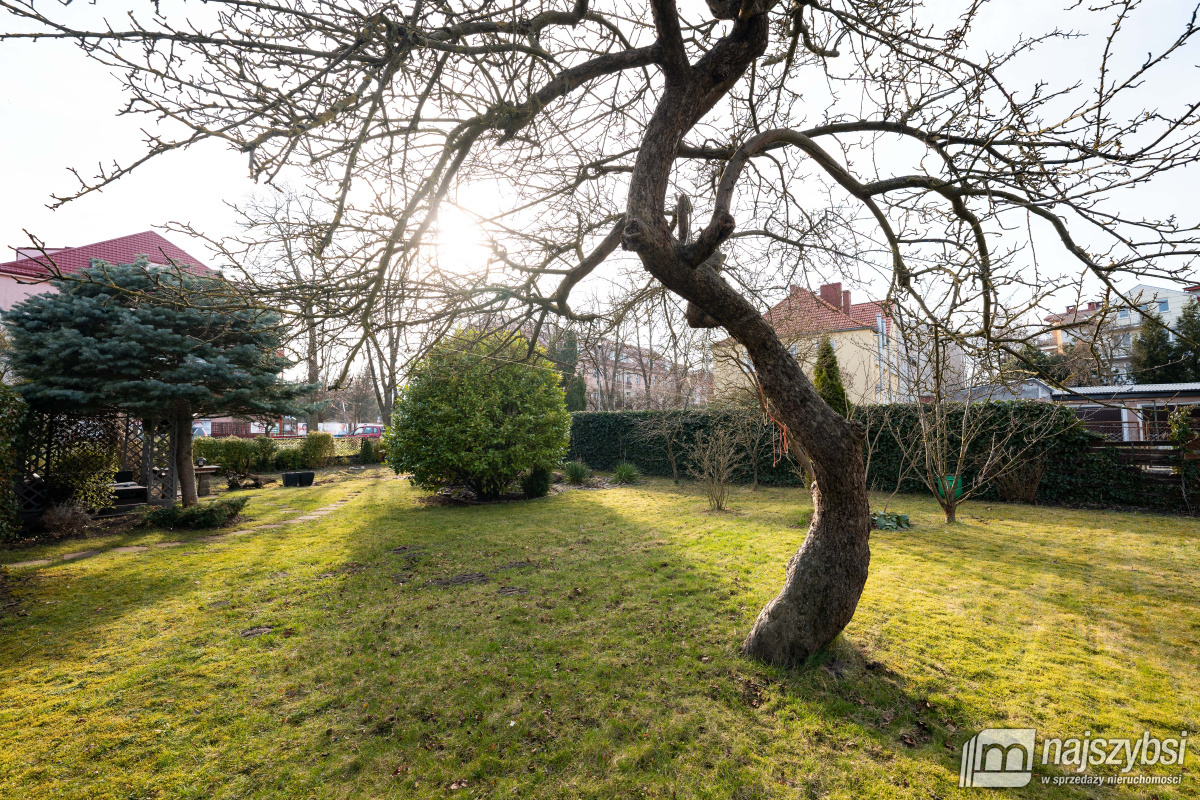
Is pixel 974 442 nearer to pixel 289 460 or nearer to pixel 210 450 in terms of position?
pixel 289 460

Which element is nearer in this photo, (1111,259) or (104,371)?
(1111,259)

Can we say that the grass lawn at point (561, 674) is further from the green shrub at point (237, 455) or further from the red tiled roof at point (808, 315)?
the green shrub at point (237, 455)

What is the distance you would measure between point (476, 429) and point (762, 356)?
7.68 meters

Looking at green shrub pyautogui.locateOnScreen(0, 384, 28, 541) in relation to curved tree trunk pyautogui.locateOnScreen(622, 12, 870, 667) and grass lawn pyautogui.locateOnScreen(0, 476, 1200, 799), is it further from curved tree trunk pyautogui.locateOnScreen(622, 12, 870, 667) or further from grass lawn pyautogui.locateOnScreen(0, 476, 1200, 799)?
curved tree trunk pyautogui.locateOnScreen(622, 12, 870, 667)

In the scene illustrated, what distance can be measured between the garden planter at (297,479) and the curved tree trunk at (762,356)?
14.2 m

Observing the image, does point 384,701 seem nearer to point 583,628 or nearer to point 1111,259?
point 583,628

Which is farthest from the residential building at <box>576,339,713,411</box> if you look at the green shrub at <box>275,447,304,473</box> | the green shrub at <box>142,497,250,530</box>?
the green shrub at <box>275,447,304,473</box>

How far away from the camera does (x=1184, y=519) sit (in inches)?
324

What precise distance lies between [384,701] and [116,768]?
1272mm

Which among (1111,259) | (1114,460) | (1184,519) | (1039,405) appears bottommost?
(1184,519)

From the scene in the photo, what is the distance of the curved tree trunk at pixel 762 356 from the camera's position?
2.77 metres

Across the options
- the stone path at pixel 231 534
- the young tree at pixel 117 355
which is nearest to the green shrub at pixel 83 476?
the young tree at pixel 117 355

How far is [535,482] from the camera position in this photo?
1137cm

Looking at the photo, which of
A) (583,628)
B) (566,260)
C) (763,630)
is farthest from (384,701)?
(566,260)
